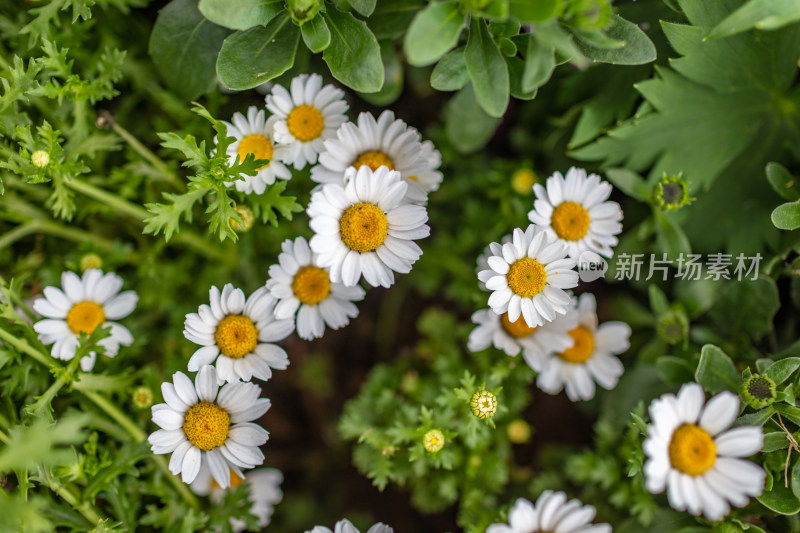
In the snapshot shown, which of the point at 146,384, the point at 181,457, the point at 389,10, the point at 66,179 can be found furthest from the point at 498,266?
the point at 66,179

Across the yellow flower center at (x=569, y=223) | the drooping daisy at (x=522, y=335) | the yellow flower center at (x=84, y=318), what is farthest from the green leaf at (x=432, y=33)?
the yellow flower center at (x=84, y=318)

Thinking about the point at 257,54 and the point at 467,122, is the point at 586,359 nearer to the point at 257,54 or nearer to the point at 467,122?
the point at 467,122

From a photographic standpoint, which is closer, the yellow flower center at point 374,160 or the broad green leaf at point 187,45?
the yellow flower center at point 374,160

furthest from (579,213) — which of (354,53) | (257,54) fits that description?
(257,54)

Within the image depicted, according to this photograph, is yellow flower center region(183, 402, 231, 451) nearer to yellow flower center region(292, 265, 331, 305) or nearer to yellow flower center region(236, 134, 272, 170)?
yellow flower center region(292, 265, 331, 305)

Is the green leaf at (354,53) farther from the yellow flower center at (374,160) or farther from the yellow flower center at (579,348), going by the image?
the yellow flower center at (579,348)
